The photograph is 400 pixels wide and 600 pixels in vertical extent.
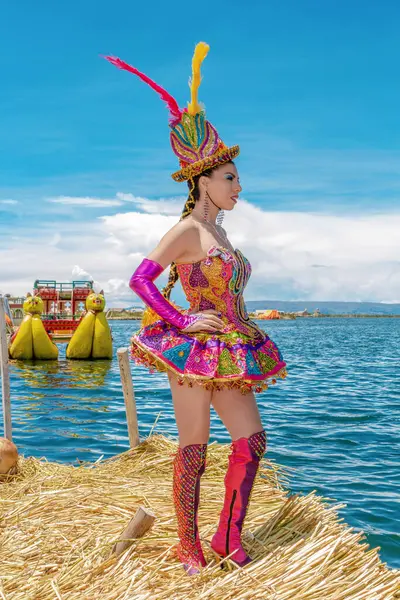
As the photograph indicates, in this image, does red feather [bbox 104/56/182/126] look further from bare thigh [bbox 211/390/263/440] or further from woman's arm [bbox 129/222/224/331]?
bare thigh [bbox 211/390/263/440]

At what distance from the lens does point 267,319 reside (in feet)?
631

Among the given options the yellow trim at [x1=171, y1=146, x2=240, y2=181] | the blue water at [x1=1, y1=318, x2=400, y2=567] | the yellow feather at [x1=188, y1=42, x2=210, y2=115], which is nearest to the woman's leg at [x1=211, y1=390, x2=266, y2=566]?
the yellow trim at [x1=171, y1=146, x2=240, y2=181]

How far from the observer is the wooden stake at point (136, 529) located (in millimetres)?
4207

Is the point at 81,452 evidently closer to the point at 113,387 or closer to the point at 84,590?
the point at 84,590

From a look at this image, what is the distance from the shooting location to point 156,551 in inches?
177

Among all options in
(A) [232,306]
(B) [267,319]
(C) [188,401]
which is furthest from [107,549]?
(B) [267,319]

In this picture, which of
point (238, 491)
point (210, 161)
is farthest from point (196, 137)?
point (238, 491)

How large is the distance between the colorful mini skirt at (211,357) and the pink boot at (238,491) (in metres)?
0.34

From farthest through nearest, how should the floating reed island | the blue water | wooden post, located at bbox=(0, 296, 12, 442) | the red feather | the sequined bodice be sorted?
1. the blue water
2. wooden post, located at bbox=(0, 296, 12, 442)
3. the red feather
4. the sequined bodice
5. the floating reed island

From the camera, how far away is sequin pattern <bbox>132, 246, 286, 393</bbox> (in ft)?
13.2

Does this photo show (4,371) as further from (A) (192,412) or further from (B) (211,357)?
(B) (211,357)

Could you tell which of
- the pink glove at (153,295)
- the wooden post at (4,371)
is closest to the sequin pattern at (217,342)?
the pink glove at (153,295)

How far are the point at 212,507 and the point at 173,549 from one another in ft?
3.47

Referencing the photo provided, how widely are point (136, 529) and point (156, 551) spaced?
1.15ft
